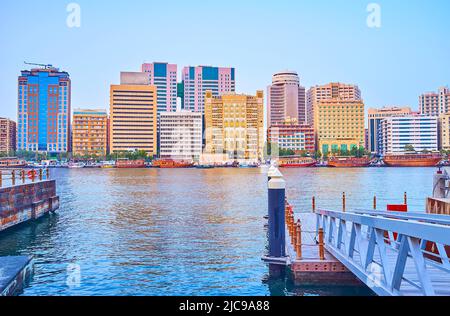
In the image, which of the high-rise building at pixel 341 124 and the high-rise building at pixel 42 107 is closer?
the high-rise building at pixel 42 107

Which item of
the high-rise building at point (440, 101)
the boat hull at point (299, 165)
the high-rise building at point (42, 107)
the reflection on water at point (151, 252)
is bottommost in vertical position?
the reflection on water at point (151, 252)

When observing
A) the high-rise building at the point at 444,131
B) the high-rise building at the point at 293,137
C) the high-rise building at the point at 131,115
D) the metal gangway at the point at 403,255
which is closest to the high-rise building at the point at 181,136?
the high-rise building at the point at 131,115

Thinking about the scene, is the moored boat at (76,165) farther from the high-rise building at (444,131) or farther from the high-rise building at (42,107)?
the high-rise building at (444,131)

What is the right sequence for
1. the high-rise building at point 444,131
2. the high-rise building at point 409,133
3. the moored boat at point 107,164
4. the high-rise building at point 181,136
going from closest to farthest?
1. the high-rise building at point 444,131
2. the high-rise building at point 409,133
3. the moored boat at point 107,164
4. the high-rise building at point 181,136

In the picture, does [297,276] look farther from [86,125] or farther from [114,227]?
[86,125]

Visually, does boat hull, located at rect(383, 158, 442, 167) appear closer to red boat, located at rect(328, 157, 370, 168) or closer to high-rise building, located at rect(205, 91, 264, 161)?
red boat, located at rect(328, 157, 370, 168)

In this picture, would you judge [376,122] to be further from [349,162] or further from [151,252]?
[151,252]

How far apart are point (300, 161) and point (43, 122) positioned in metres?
109

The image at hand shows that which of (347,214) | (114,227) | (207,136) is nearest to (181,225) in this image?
(114,227)

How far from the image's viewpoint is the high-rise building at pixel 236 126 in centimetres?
18025

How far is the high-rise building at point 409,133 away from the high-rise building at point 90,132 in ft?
305

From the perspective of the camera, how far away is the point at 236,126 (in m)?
184

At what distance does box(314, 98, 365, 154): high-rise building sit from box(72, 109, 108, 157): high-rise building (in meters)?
75.4

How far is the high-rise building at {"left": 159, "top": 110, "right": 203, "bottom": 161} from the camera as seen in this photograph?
576 ft
